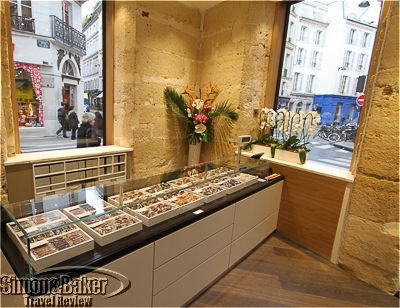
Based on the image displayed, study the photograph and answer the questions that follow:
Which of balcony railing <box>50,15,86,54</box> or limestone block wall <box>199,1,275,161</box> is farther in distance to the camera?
limestone block wall <box>199,1,275,161</box>

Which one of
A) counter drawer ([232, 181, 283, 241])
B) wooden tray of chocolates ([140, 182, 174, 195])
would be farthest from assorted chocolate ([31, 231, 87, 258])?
counter drawer ([232, 181, 283, 241])

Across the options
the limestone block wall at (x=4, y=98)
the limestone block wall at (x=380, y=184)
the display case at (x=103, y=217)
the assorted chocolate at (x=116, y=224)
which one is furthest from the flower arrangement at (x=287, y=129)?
the limestone block wall at (x=4, y=98)

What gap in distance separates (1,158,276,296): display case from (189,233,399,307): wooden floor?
2.52 ft

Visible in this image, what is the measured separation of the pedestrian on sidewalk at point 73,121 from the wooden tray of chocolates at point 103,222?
6.09 ft

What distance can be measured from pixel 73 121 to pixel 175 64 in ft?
5.10

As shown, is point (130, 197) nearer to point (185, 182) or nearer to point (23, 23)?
point (185, 182)

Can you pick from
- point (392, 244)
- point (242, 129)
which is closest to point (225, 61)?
point (242, 129)

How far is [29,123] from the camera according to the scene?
2.52 meters

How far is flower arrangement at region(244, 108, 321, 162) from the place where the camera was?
2.52m

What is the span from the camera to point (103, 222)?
1.32m

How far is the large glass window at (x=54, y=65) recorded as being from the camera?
94.4 inches

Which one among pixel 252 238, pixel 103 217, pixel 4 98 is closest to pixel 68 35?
pixel 4 98

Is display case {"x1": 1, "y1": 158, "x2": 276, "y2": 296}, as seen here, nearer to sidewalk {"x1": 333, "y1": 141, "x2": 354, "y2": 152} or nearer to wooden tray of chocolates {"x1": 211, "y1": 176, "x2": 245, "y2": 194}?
wooden tray of chocolates {"x1": 211, "y1": 176, "x2": 245, "y2": 194}

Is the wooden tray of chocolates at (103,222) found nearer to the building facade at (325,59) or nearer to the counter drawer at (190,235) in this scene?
the counter drawer at (190,235)
